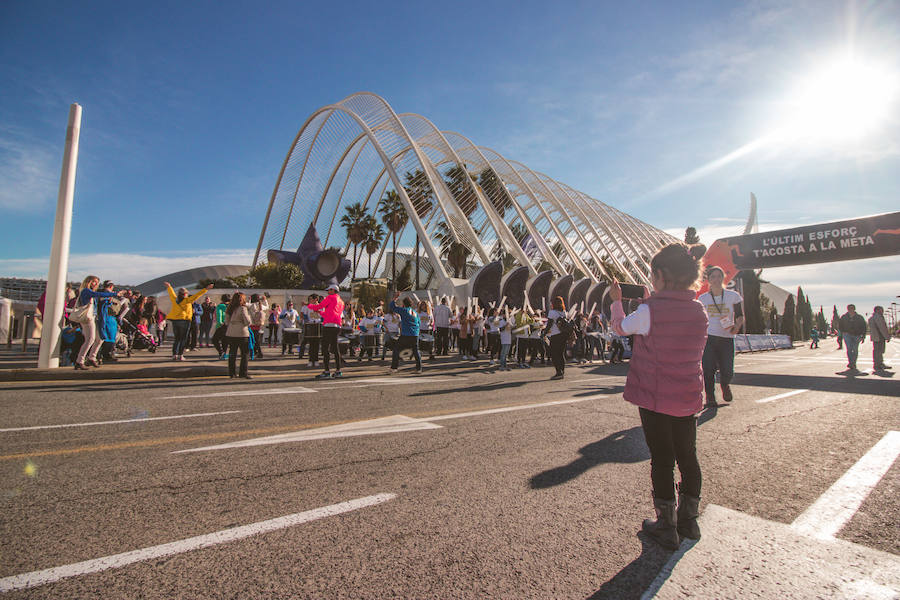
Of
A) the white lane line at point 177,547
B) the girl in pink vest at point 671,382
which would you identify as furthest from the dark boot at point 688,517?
the white lane line at point 177,547

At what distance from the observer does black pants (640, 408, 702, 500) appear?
239 centimetres

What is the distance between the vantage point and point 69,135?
345 inches

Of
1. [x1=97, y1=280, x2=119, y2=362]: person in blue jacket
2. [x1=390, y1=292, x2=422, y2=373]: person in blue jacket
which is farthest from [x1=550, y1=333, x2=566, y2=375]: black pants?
[x1=97, y1=280, x2=119, y2=362]: person in blue jacket

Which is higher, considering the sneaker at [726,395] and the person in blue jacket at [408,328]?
the person in blue jacket at [408,328]

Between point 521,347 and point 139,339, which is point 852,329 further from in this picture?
point 139,339

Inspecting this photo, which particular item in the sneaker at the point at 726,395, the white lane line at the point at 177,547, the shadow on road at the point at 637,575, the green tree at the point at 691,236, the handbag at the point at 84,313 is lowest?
the shadow on road at the point at 637,575

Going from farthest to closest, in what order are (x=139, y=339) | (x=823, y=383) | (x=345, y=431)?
(x=139, y=339) → (x=823, y=383) → (x=345, y=431)

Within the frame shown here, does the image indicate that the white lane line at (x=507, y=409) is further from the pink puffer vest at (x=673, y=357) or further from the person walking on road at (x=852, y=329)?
the person walking on road at (x=852, y=329)

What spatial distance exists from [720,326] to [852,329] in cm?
949

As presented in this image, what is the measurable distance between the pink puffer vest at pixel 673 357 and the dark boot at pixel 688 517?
0.46m

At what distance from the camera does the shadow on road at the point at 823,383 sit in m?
8.17

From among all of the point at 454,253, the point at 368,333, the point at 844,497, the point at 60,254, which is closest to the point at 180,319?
the point at 60,254

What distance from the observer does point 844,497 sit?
2881 millimetres

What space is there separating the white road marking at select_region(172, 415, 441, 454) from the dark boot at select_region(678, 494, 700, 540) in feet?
8.40
